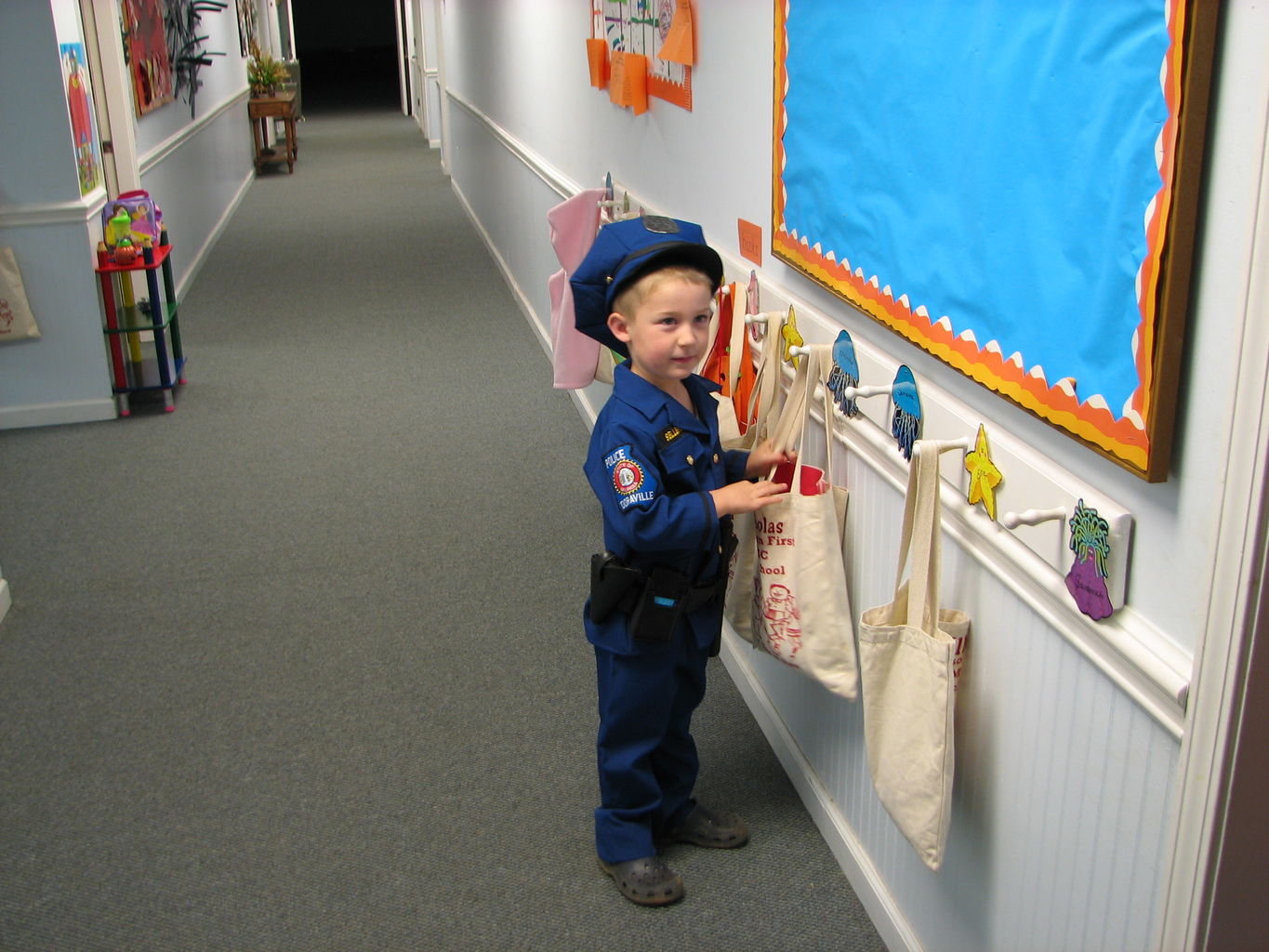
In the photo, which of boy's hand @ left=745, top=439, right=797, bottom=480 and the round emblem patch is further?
boy's hand @ left=745, top=439, right=797, bottom=480

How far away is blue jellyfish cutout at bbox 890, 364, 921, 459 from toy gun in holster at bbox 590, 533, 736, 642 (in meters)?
0.43

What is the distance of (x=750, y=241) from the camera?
2.19 metres

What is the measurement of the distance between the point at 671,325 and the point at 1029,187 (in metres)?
0.63

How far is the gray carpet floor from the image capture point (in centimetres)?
197

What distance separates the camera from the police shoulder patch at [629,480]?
5.54 ft

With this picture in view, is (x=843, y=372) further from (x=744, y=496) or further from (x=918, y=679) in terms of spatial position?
(x=918, y=679)

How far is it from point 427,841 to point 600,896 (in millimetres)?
351

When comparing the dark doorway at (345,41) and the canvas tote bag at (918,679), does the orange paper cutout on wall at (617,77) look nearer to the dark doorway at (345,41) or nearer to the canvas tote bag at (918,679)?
the canvas tote bag at (918,679)

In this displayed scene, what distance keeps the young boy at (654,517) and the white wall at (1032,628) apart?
221 millimetres

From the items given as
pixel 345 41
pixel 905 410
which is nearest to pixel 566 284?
pixel 905 410

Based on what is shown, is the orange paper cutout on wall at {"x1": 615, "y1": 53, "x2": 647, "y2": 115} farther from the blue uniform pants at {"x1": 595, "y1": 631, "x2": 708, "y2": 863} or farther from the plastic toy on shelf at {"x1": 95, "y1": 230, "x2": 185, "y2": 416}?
the plastic toy on shelf at {"x1": 95, "y1": 230, "x2": 185, "y2": 416}

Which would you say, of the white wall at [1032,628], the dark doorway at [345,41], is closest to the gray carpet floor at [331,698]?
the white wall at [1032,628]

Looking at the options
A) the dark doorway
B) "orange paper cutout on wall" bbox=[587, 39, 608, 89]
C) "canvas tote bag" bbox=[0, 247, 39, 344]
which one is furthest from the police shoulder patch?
the dark doorway

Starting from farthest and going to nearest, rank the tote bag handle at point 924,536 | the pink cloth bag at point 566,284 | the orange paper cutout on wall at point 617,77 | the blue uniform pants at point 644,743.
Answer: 1. the orange paper cutout on wall at point 617,77
2. the pink cloth bag at point 566,284
3. the blue uniform pants at point 644,743
4. the tote bag handle at point 924,536
